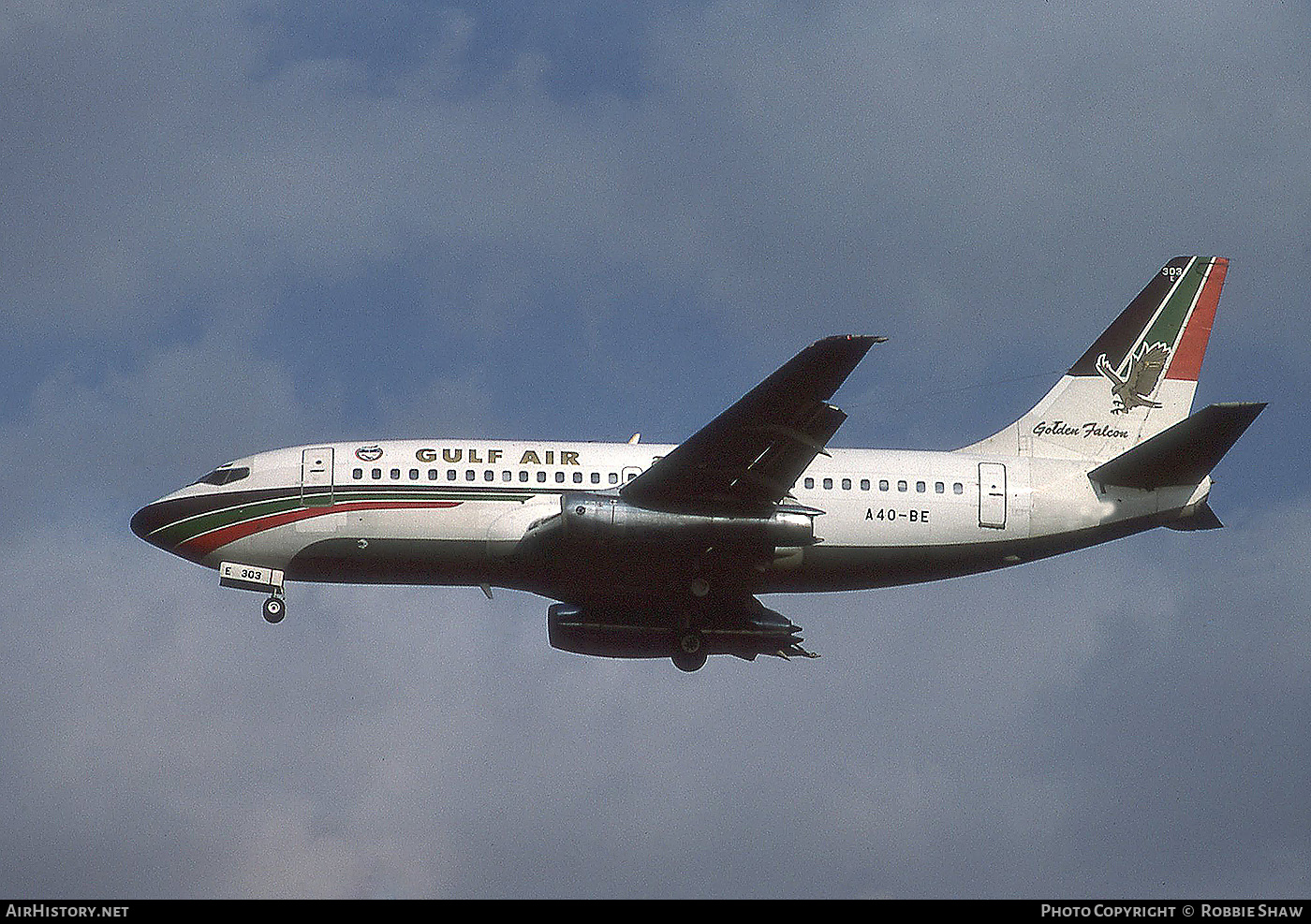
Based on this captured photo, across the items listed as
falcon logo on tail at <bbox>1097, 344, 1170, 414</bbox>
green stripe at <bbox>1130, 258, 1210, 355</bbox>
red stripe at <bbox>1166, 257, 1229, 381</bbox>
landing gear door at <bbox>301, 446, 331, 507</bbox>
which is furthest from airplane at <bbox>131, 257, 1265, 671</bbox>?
green stripe at <bbox>1130, 258, 1210, 355</bbox>

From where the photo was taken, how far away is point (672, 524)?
45469 mm

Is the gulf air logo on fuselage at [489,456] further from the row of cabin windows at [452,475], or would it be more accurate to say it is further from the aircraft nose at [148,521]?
the aircraft nose at [148,521]

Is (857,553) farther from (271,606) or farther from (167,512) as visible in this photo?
(167,512)

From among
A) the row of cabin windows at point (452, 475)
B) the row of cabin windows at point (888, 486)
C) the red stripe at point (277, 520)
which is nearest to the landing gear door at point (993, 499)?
the row of cabin windows at point (888, 486)

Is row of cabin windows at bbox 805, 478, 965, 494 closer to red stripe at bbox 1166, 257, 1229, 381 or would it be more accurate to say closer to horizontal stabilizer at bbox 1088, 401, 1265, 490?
horizontal stabilizer at bbox 1088, 401, 1265, 490

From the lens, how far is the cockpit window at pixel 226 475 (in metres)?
48.2

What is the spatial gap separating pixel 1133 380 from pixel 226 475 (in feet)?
84.4

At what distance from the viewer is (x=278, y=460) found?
48.1 meters

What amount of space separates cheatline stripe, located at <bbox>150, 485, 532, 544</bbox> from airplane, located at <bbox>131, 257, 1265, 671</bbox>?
44 mm

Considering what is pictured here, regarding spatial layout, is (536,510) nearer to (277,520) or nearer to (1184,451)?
(277,520)

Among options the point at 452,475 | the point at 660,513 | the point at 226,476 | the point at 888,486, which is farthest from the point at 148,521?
the point at 888,486

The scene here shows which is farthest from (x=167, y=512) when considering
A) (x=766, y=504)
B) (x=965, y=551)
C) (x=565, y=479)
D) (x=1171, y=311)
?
(x=1171, y=311)

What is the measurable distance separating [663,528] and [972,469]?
357 inches
